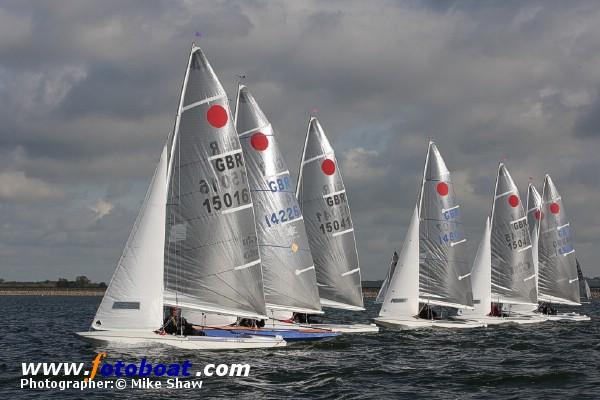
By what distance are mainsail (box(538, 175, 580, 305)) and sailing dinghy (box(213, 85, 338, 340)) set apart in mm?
33636

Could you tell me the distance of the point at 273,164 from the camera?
4488cm

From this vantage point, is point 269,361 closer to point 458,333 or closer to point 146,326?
point 146,326

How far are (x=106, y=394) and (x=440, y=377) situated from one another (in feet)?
40.0

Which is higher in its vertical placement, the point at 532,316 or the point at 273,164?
the point at 273,164

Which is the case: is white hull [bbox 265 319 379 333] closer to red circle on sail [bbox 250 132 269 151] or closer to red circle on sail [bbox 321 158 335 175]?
red circle on sail [bbox 250 132 269 151]

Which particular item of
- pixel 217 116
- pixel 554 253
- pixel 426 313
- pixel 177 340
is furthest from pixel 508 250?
pixel 177 340

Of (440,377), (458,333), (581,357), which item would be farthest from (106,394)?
(458,333)

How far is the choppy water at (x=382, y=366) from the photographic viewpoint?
2833 centimetres

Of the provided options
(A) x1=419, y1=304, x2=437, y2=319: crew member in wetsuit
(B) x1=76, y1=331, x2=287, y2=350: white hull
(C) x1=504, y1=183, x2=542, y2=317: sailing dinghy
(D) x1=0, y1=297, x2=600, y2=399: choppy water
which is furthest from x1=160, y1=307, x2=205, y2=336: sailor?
(C) x1=504, y1=183, x2=542, y2=317: sailing dinghy

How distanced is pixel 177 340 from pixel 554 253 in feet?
154

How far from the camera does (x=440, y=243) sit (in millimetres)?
55500

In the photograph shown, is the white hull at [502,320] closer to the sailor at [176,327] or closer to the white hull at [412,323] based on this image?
the white hull at [412,323]

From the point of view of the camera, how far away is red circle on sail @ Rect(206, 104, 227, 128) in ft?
120

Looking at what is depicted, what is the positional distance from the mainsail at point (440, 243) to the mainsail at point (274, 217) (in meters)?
11.8
